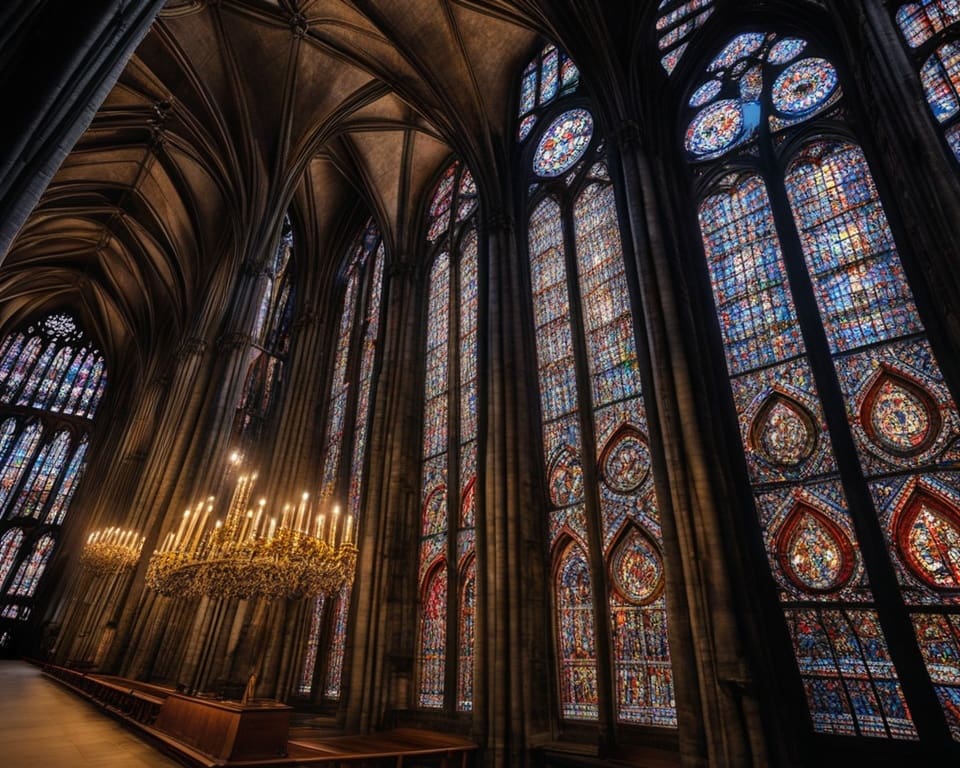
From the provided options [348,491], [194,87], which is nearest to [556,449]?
[348,491]

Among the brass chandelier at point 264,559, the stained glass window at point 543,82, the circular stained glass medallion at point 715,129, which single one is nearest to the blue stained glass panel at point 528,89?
the stained glass window at point 543,82

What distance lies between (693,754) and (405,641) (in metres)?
6.00

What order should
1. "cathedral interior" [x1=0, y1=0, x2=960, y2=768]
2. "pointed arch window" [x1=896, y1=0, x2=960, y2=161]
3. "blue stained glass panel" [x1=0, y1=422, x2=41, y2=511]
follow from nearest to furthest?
"cathedral interior" [x1=0, y1=0, x2=960, y2=768]
"pointed arch window" [x1=896, y1=0, x2=960, y2=161]
"blue stained glass panel" [x1=0, y1=422, x2=41, y2=511]

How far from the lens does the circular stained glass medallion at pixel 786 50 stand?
9.48m

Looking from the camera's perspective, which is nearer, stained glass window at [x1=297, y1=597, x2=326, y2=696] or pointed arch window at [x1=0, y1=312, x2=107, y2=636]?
stained glass window at [x1=297, y1=597, x2=326, y2=696]

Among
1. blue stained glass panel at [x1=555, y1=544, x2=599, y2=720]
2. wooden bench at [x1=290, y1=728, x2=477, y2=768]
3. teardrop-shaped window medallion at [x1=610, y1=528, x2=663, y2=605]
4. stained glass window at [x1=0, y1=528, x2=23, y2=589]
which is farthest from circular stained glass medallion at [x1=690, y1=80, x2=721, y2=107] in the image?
stained glass window at [x1=0, y1=528, x2=23, y2=589]

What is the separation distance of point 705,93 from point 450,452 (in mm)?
8718

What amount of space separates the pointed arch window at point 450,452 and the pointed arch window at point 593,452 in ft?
6.00

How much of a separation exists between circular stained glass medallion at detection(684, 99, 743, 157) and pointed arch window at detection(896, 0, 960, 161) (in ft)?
8.06

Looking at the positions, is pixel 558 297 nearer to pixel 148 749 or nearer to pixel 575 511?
pixel 575 511

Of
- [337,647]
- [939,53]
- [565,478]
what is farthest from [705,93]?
[337,647]

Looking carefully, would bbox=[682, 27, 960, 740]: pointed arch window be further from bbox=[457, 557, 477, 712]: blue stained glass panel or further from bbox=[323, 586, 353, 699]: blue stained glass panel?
bbox=[323, 586, 353, 699]: blue stained glass panel

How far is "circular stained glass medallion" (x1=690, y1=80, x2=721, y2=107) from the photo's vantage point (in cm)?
1034

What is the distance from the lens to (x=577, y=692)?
314 inches
